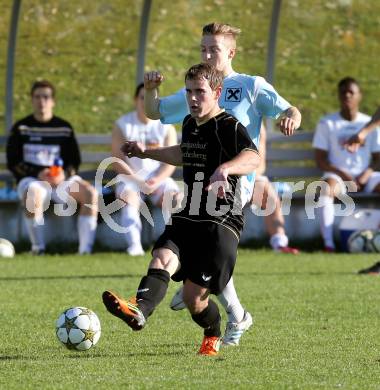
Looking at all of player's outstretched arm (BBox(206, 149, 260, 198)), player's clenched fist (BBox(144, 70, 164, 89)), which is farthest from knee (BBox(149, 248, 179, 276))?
player's clenched fist (BBox(144, 70, 164, 89))

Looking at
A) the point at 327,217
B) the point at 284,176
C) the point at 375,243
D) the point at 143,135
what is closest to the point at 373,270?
the point at 375,243

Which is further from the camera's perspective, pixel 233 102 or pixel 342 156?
pixel 342 156

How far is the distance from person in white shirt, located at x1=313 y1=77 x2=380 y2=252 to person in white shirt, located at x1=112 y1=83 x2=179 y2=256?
6.38 feet

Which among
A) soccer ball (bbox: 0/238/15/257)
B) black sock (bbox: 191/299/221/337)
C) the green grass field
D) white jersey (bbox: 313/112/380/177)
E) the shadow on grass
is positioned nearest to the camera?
the green grass field

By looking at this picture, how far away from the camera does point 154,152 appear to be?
6.46 m

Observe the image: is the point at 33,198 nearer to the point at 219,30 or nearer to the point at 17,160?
the point at 17,160

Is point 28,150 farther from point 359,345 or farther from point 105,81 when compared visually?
point 105,81

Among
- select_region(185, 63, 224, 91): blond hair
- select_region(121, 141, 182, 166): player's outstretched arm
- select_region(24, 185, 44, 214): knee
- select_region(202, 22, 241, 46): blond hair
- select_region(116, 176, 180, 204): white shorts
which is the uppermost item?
select_region(202, 22, 241, 46): blond hair

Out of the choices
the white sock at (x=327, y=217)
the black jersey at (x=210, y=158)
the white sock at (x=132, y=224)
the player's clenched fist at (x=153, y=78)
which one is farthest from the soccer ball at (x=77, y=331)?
the white sock at (x=327, y=217)

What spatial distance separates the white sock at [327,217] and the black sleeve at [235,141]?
286 inches

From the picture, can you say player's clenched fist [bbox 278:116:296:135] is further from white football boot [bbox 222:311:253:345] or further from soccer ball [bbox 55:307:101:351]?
soccer ball [bbox 55:307:101:351]

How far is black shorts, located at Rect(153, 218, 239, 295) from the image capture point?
237 inches

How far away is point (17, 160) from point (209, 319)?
6.99 meters

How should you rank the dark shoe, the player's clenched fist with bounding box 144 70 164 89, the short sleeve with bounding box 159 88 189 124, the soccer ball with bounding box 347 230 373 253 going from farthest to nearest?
the soccer ball with bounding box 347 230 373 253, the dark shoe, the short sleeve with bounding box 159 88 189 124, the player's clenched fist with bounding box 144 70 164 89
